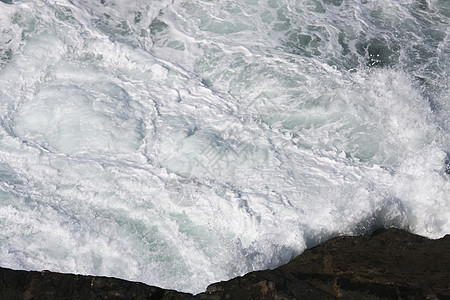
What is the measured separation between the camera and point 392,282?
13.6 ft

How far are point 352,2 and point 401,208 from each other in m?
4.98

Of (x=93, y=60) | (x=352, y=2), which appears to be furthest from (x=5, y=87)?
(x=352, y=2)

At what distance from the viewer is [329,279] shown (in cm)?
407

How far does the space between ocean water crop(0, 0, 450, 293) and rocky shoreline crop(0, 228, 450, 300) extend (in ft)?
1.54

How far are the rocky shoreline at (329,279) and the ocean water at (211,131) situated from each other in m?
0.47

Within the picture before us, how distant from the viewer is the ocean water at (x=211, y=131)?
17.1 ft

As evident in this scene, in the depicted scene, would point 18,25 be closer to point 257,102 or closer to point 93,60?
point 93,60

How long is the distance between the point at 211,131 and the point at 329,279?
2950mm

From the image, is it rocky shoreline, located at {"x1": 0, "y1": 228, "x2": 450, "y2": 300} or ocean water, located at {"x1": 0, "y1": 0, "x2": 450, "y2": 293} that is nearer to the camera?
rocky shoreline, located at {"x1": 0, "y1": 228, "x2": 450, "y2": 300}

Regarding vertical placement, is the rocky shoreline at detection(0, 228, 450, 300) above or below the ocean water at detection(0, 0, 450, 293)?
above

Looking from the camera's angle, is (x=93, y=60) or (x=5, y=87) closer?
(x=5, y=87)

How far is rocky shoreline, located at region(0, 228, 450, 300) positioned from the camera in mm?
3717

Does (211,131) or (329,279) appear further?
(211,131)

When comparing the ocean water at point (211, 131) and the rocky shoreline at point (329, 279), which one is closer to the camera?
the rocky shoreline at point (329, 279)
